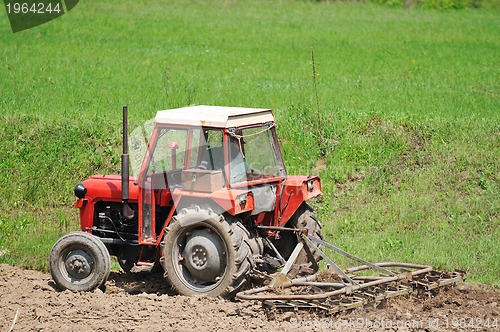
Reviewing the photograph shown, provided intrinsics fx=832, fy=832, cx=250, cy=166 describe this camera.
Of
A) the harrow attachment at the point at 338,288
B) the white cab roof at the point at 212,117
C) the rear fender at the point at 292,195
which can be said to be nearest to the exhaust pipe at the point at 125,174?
the white cab roof at the point at 212,117

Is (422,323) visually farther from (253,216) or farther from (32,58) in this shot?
(32,58)

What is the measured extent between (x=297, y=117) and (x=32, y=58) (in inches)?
304

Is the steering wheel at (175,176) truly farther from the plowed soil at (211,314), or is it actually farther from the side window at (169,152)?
the plowed soil at (211,314)

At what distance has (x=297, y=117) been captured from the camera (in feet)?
49.4

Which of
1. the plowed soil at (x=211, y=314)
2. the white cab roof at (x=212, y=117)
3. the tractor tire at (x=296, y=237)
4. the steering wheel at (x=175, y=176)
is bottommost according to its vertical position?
the plowed soil at (x=211, y=314)

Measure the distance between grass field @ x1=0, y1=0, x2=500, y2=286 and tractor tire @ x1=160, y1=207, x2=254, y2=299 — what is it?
267 centimetres

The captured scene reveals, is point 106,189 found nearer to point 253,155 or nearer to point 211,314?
point 253,155

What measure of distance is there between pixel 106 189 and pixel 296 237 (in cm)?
241

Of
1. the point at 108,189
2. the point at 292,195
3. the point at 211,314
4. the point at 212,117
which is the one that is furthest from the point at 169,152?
the point at 211,314

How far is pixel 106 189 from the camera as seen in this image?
1016 cm

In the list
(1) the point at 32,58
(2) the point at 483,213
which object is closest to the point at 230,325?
(2) the point at 483,213

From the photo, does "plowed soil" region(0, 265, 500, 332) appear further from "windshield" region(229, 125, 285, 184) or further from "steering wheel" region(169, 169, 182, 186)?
A: "windshield" region(229, 125, 285, 184)

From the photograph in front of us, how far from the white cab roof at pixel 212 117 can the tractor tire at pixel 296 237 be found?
129 cm

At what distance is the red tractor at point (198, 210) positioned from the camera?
363 inches
